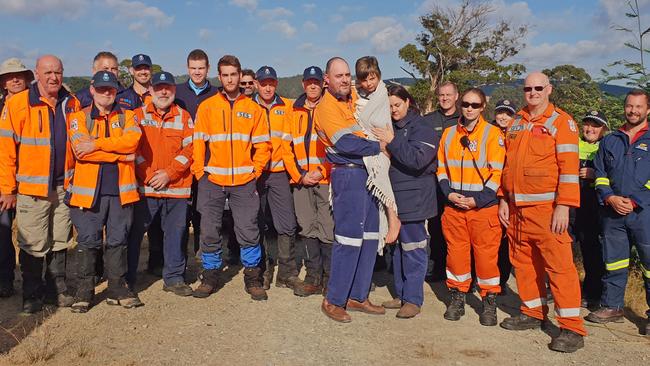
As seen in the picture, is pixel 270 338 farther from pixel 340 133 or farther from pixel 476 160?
pixel 476 160

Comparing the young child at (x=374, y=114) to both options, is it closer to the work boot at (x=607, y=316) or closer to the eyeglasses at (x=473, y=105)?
the eyeglasses at (x=473, y=105)

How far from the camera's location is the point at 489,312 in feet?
17.7

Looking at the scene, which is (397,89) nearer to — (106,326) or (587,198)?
(587,198)

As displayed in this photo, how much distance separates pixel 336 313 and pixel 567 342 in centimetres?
218

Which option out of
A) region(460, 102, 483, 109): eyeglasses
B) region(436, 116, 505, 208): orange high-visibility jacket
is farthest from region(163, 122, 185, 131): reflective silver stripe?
region(460, 102, 483, 109): eyeglasses

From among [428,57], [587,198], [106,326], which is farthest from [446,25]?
[106,326]

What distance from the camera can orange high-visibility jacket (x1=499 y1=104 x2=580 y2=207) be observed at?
4.73 metres

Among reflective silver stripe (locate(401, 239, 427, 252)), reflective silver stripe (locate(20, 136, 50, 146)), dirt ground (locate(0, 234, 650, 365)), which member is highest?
reflective silver stripe (locate(20, 136, 50, 146))

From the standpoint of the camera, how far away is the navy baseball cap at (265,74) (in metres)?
6.48

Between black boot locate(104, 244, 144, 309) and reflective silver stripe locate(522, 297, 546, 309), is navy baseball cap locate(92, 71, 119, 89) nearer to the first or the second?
black boot locate(104, 244, 144, 309)

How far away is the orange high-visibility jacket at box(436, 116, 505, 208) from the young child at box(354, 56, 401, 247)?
0.67 metres

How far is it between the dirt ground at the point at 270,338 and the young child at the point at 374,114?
42.3 inches

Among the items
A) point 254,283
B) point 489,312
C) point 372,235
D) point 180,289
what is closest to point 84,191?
point 180,289

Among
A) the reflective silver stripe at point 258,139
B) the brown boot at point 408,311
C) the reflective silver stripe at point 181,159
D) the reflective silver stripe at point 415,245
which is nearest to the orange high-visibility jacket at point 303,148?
the reflective silver stripe at point 258,139
